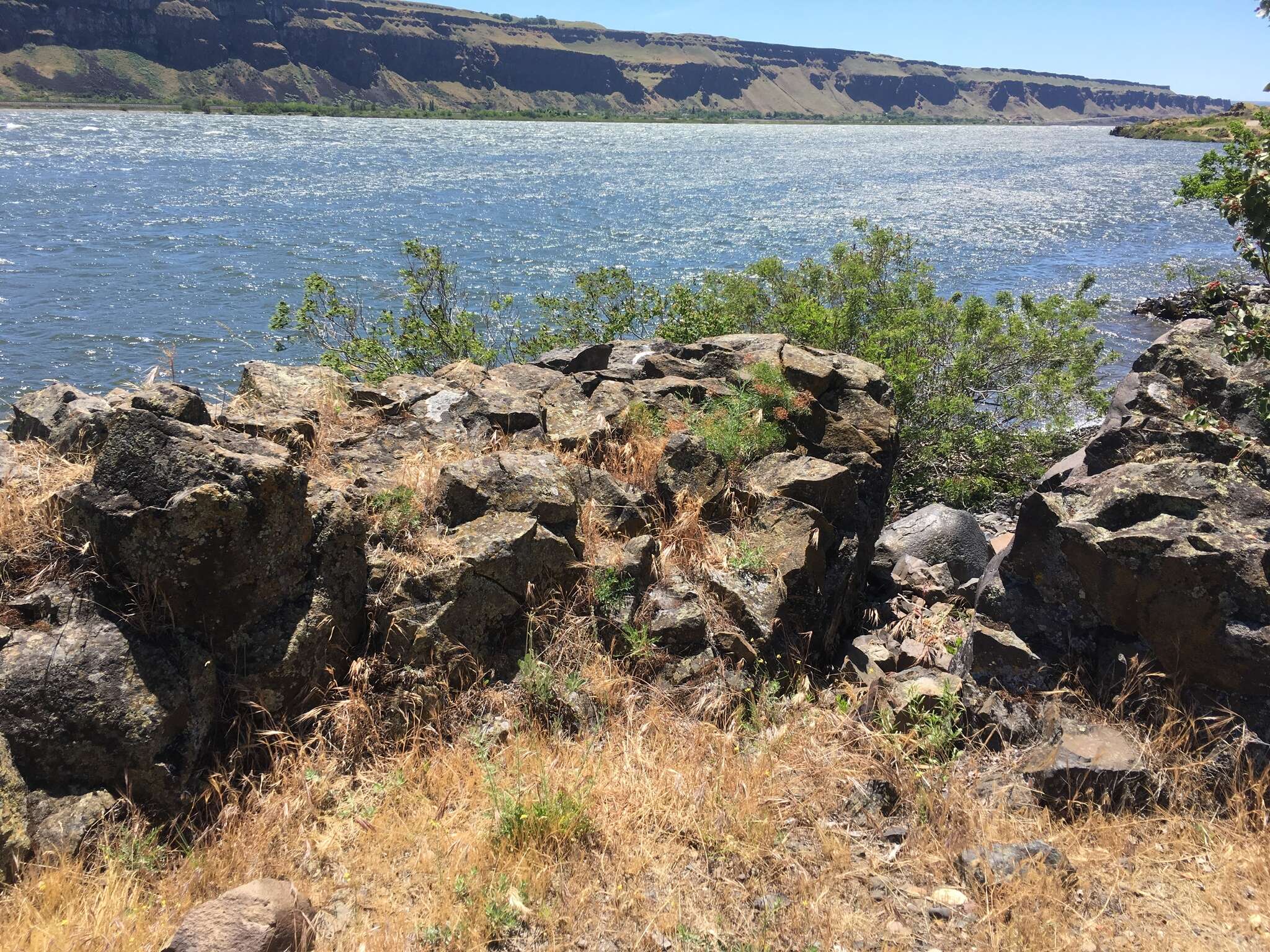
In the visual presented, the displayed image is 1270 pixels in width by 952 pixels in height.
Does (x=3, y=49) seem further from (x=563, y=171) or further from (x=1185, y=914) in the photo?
(x=1185, y=914)

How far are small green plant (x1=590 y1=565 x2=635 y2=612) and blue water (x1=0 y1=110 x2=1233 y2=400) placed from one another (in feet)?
48.1

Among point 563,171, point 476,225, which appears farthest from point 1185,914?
point 563,171

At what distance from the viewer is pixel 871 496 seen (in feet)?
26.8

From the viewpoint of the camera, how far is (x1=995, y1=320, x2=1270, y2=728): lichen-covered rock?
5391mm

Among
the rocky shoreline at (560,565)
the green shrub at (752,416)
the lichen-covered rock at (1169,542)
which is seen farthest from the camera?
the green shrub at (752,416)

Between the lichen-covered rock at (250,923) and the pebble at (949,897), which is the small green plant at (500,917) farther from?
the pebble at (949,897)

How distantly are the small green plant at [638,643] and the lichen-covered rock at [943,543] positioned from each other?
13.5ft

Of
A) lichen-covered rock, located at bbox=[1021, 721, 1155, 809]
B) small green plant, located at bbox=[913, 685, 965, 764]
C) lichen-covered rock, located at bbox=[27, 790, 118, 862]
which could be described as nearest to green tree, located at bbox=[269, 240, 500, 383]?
lichen-covered rock, located at bbox=[27, 790, 118, 862]

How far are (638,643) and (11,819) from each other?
Answer: 12.5 ft

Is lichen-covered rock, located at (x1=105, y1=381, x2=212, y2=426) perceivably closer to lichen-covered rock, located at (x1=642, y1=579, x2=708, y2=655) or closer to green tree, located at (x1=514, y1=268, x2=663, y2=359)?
lichen-covered rock, located at (x1=642, y1=579, x2=708, y2=655)

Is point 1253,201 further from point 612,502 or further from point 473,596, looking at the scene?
point 473,596

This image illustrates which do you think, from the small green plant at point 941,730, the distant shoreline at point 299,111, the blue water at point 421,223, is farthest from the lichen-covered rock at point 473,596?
the distant shoreline at point 299,111

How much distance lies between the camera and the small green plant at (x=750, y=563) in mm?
6930

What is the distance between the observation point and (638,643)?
637 cm
